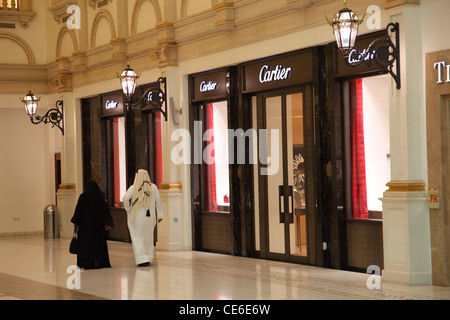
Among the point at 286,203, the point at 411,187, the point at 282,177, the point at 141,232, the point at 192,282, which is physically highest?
the point at 282,177

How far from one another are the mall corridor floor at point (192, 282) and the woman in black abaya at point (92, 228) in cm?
28

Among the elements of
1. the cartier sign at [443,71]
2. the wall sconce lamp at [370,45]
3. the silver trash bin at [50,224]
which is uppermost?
the wall sconce lamp at [370,45]

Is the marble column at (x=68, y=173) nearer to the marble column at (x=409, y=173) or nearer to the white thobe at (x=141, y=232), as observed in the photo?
the white thobe at (x=141, y=232)

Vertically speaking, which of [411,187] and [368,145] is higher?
[368,145]

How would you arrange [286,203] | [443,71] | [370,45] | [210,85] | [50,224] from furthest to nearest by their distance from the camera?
[50,224] → [210,85] → [286,203] → [370,45] → [443,71]

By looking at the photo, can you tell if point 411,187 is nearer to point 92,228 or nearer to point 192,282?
point 192,282

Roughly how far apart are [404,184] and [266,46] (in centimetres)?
378

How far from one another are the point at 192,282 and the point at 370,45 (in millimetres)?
3733

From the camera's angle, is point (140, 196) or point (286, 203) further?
point (140, 196)

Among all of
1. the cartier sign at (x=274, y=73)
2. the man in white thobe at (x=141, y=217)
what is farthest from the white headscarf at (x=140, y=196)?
the cartier sign at (x=274, y=73)

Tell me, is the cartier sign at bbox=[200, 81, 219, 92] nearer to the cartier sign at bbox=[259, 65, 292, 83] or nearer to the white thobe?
the cartier sign at bbox=[259, 65, 292, 83]

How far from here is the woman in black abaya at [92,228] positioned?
38.8ft

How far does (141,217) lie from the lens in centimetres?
1198

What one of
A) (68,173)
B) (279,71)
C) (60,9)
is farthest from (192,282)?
(60,9)
